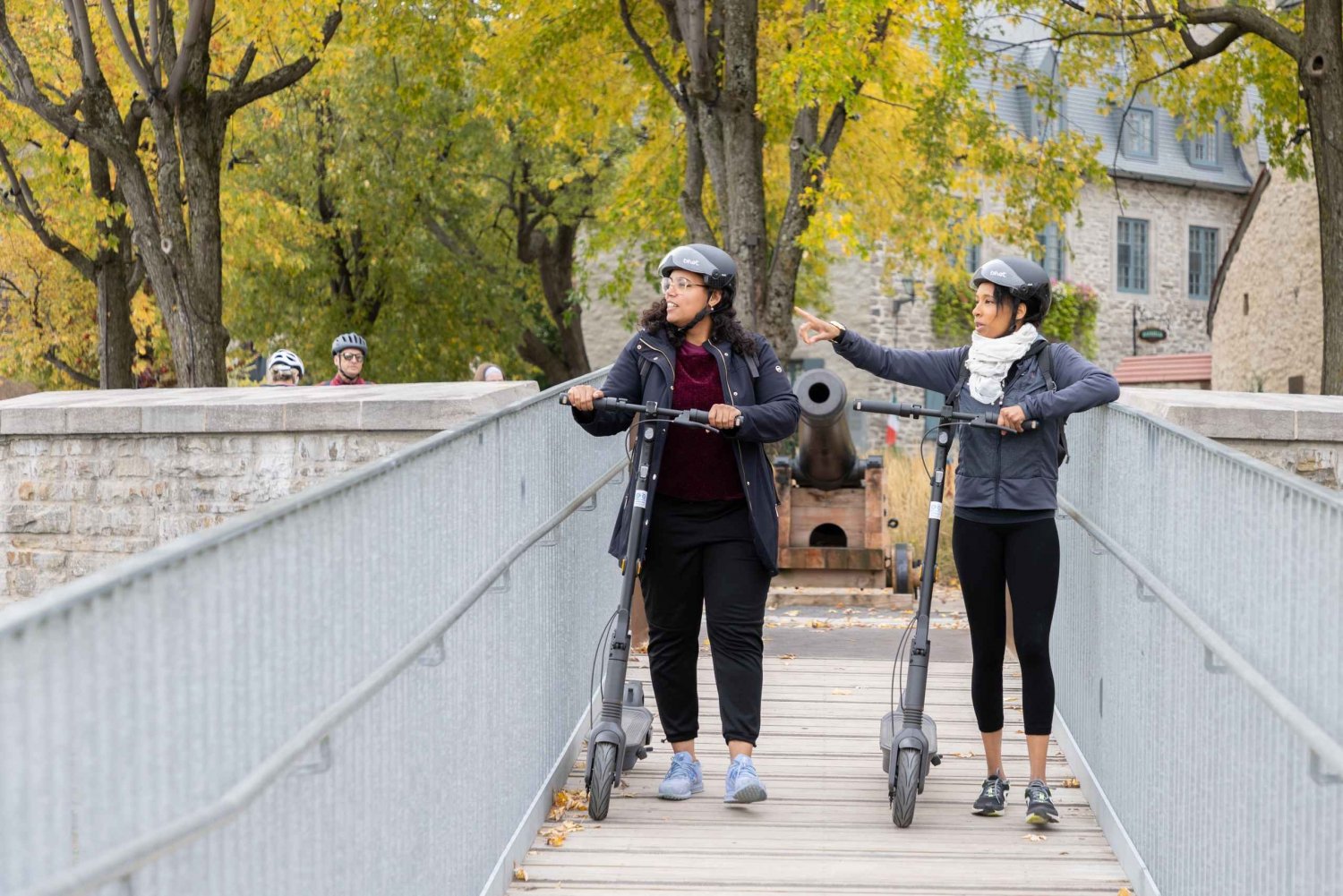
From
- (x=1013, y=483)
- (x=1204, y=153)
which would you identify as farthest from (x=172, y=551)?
(x=1204, y=153)

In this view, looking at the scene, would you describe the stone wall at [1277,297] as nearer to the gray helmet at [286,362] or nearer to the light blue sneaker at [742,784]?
the gray helmet at [286,362]

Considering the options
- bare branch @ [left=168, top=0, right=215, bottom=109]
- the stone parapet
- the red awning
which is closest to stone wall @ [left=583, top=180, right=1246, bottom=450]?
the red awning

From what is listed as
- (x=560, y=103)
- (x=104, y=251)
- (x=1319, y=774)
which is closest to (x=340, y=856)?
(x=1319, y=774)

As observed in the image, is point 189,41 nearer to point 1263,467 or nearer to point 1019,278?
point 1019,278

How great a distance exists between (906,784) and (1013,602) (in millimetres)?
677

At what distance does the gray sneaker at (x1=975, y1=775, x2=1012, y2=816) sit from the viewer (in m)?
5.39

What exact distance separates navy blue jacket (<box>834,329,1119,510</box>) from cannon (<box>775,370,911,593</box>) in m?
6.43

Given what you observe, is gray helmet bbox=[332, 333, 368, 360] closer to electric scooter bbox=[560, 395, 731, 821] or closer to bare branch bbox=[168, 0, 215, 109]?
electric scooter bbox=[560, 395, 731, 821]

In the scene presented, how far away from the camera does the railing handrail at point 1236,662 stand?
2820 mm

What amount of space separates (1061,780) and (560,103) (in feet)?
43.6

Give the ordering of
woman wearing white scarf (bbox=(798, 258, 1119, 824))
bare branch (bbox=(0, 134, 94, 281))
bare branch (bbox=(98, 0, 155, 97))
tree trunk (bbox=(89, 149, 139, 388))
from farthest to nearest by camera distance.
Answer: bare branch (bbox=(0, 134, 94, 281)) → tree trunk (bbox=(89, 149, 139, 388)) → bare branch (bbox=(98, 0, 155, 97)) → woman wearing white scarf (bbox=(798, 258, 1119, 824))

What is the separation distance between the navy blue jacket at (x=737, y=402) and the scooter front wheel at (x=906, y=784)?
2.39ft

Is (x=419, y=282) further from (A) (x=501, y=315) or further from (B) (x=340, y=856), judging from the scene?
(B) (x=340, y=856)

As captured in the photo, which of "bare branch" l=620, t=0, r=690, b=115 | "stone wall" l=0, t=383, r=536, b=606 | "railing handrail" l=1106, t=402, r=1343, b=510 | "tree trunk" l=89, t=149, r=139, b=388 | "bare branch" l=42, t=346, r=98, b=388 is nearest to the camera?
"railing handrail" l=1106, t=402, r=1343, b=510
